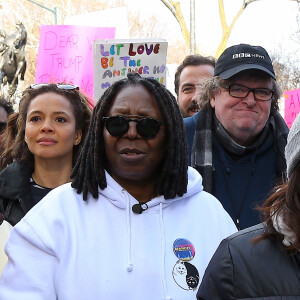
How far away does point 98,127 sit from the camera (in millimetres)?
2248

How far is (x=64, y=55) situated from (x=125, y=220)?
3672 mm

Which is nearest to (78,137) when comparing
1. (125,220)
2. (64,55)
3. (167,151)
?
(167,151)

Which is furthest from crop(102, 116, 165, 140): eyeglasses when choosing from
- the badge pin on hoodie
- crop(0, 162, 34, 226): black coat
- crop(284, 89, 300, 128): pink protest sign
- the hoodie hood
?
crop(284, 89, 300, 128): pink protest sign

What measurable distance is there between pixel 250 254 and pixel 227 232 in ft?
2.26

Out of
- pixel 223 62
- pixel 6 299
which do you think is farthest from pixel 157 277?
pixel 223 62

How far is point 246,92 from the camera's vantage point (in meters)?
3.23

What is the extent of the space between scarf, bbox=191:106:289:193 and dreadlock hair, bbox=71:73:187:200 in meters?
0.92

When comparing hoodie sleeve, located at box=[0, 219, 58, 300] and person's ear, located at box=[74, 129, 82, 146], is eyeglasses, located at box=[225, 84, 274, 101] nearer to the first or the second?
person's ear, located at box=[74, 129, 82, 146]

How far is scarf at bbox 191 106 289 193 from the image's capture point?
324cm

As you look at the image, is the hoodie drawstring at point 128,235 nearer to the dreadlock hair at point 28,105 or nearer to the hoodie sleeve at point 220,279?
the hoodie sleeve at point 220,279

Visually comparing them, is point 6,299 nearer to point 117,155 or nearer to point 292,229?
point 117,155

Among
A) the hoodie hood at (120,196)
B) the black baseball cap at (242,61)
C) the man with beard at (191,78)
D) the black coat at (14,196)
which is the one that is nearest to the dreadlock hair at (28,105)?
the black coat at (14,196)

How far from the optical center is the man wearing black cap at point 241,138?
3.21 metres

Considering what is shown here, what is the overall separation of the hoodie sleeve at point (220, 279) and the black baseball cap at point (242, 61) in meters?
1.73
